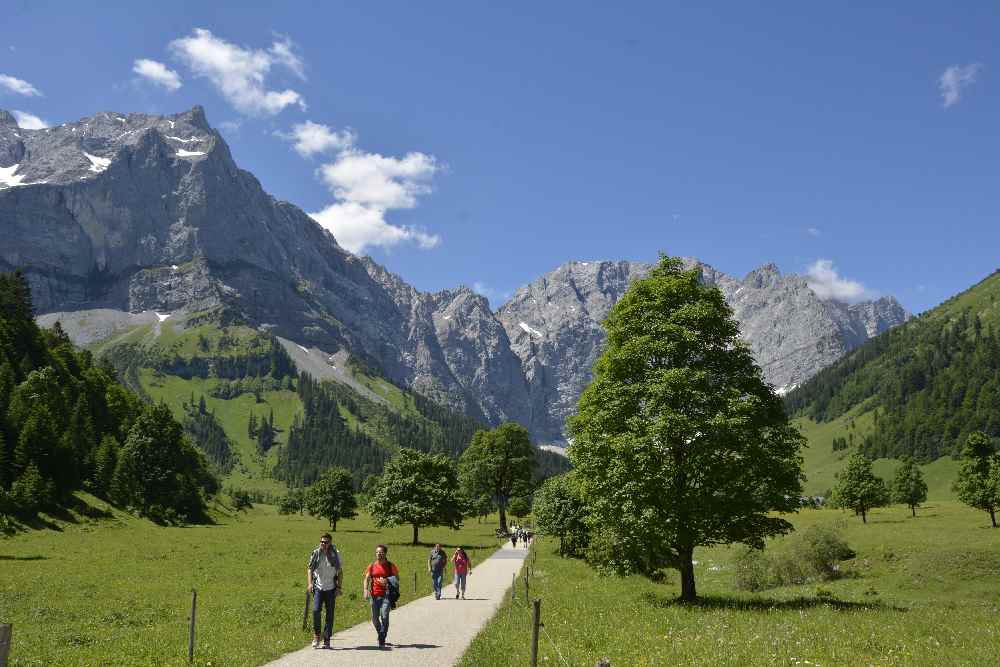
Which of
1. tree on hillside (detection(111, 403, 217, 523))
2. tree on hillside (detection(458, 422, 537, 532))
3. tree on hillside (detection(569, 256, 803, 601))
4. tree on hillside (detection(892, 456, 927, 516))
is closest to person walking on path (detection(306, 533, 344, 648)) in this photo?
tree on hillside (detection(569, 256, 803, 601))

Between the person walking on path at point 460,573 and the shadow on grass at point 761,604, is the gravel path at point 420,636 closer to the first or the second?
the person walking on path at point 460,573

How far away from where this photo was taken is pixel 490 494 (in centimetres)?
8912

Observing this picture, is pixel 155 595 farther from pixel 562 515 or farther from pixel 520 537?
pixel 520 537

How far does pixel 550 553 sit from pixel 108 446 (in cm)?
6231

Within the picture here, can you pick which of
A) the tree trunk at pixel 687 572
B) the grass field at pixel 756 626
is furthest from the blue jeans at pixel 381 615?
the tree trunk at pixel 687 572

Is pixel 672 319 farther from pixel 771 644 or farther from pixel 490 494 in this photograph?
pixel 490 494

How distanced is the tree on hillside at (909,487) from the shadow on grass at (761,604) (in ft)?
280

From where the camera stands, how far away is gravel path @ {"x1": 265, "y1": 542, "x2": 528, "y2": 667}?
1698 centimetres

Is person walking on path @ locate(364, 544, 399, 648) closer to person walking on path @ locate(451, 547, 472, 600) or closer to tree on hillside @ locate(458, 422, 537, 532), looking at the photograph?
person walking on path @ locate(451, 547, 472, 600)

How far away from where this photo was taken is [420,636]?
69.1 ft

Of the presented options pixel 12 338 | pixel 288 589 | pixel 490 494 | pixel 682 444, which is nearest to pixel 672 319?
pixel 682 444

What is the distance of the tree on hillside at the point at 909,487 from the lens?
9850cm

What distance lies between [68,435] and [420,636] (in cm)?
7531

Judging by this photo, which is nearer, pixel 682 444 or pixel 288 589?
pixel 682 444
